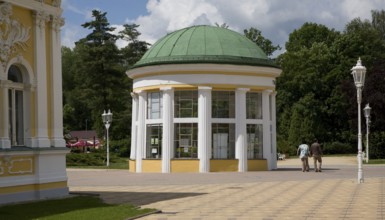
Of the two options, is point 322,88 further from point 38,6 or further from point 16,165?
point 16,165

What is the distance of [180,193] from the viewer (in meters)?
21.3

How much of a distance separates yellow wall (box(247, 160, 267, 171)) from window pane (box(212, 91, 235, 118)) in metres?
2.90

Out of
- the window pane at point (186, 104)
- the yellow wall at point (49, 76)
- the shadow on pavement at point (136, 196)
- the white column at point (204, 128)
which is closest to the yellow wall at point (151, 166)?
the white column at point (204, 128)

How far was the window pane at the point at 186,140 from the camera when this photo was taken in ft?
121

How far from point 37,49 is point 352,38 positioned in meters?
59.1

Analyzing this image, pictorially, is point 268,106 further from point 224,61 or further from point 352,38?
point 352,38

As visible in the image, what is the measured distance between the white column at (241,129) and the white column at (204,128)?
167 centimetres

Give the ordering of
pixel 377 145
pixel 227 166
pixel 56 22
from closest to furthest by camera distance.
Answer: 1. pixel 56 22
2. pixel 227 166
3. pixel 377 145

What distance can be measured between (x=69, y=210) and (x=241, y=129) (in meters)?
21.8

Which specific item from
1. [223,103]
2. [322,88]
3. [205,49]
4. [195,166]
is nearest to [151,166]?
[195,166]

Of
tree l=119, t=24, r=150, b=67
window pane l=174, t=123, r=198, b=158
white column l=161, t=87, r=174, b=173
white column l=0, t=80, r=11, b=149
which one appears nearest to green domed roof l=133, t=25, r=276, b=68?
white column l=161, t=87, r=174, b=173

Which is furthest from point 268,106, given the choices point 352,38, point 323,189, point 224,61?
point 352,38

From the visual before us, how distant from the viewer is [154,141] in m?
38.0

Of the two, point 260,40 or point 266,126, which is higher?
point 260,40
